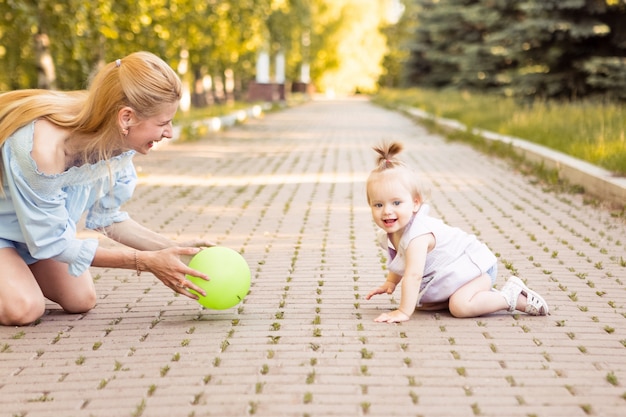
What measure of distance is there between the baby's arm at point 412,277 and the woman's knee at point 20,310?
1.87m

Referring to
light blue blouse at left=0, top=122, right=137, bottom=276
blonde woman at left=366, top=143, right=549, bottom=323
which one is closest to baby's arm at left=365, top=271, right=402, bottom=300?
blonde woman at left=366, top=143, right=549, bottom=323

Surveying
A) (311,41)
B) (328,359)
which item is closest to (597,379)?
(328,359)

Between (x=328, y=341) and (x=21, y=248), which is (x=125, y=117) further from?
(x=328, y=341)

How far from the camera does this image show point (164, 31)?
17891 mm

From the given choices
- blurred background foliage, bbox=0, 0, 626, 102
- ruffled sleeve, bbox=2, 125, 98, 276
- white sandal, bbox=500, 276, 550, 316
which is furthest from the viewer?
blurred background foliage, bbox=0, 0, 626, 102

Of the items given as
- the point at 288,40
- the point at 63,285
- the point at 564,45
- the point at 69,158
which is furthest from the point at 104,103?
the point at 288,40

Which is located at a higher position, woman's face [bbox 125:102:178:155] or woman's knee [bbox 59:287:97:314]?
woman's face [bbox 125:102:178:155]

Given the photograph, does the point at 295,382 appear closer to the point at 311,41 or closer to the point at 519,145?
the point at 519,145

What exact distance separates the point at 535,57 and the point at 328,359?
54.3 ft

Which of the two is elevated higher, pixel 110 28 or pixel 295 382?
pixel 110 28

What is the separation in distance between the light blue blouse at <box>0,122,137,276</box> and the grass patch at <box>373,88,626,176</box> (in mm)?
6285

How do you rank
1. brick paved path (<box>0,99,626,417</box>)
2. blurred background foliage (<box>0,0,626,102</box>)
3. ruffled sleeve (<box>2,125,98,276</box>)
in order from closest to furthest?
brick paved path (<box>0,99,626,417</box>), ruffled sleeve (<box>2,125,98,276</box>), blurred background foliage (<box>0,0,626,102</box>)

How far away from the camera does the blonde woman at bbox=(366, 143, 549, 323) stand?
178 inches

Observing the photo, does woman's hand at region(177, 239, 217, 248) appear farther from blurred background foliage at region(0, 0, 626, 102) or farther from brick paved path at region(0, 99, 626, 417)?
blurred background foliage at region(0, 0, 626, 102)
